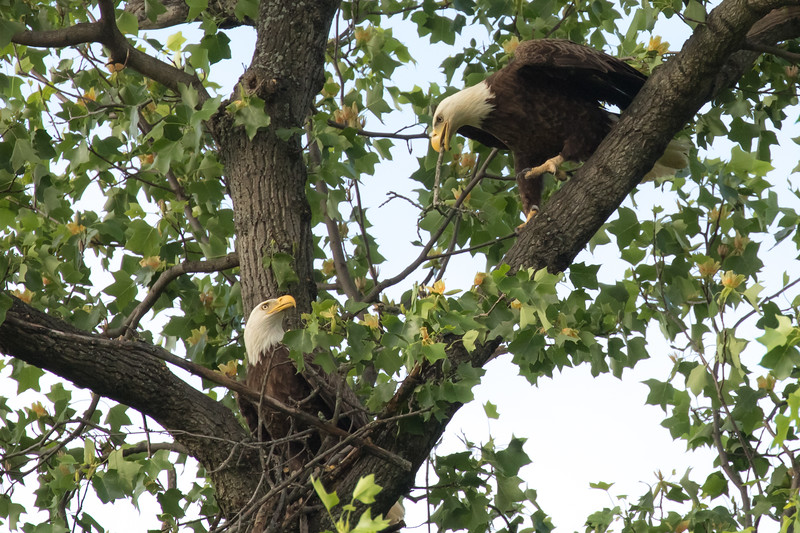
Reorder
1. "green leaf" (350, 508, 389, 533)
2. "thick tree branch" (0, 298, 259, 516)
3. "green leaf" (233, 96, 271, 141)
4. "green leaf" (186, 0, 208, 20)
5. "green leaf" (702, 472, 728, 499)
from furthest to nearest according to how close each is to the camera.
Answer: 1. "green leaf" (186, 0, 208, 20)
2. "green leaf" (702, 472, 728, 499)
3. "green leaf" (233, 96, 271, 141)
4. "thick tree branch" (0, 298, 259, 516)
5. "green leaf" (350, 508, 389, 533)

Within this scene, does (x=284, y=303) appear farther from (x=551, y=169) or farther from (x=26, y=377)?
(x=551, y=169)

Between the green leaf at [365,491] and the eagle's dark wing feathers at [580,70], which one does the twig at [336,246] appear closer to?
the eagle's dark wing feathers at [580,70]

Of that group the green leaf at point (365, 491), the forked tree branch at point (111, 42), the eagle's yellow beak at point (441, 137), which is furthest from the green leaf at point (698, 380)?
the forked tree branch at point (111, 42)

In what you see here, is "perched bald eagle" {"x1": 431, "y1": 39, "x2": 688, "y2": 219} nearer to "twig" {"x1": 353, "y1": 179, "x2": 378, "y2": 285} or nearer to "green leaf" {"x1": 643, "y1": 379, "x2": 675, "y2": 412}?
"twig" {"x1": 353, "y1": 179, "x2": 378, "y2": 285}

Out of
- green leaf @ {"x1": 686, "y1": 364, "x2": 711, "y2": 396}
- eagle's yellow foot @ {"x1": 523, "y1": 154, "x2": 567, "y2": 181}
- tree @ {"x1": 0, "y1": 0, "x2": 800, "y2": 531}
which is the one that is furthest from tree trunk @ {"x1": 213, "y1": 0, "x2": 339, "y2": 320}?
green leaf @ {"x1": 686, "y1": 364, "x2": 711, "y2": 396}

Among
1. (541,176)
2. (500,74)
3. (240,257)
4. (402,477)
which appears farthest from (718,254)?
(240,257)

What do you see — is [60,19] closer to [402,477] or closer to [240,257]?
[240,257]

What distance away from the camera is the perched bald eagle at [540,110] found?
4121mm

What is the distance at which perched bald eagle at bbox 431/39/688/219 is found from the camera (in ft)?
13.5

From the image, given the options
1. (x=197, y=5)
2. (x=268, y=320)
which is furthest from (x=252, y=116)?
(x=268, y=320)

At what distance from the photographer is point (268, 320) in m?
3.56

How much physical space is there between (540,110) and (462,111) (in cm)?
39

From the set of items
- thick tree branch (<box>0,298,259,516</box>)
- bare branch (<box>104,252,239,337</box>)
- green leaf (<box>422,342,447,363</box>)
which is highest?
bare branch (<box>104,252,239,337</box>)

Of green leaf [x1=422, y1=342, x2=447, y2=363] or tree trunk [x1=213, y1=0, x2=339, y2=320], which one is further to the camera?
tree trunk [x1=213, y1=0, x2=339, y2=320]
